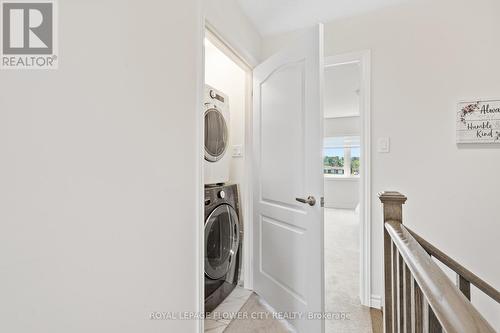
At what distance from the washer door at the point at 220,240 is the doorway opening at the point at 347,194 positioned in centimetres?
91

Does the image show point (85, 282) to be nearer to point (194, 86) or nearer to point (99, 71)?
point (99, 71)

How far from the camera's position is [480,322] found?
0.43 meters

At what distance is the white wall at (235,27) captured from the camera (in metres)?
1.54

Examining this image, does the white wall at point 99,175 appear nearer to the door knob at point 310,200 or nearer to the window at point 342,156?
the door knob at point 310,200

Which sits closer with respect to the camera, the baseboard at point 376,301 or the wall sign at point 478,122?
the wall sign at point 478,122

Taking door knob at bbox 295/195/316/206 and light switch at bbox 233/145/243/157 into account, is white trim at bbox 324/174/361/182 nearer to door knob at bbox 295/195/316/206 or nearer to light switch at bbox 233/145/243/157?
light switch at bbox 233/145/243/157

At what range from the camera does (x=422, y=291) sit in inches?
23.6

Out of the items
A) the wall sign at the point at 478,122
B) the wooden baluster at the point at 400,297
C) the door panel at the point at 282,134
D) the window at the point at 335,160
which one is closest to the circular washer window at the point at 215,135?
the door panel at the point at 282,134

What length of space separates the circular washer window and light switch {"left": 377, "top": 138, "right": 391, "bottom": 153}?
1.30m

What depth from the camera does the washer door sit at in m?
1.90

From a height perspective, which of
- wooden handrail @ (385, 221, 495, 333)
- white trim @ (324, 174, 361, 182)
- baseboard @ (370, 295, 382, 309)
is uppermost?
wooden handrail @ (385, 221, 495, 333)

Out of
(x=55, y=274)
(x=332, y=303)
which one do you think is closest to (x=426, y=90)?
(x=332, y=303)

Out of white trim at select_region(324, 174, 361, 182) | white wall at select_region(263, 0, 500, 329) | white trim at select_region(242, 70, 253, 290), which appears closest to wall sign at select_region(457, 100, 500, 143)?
white wall at select_region(263, 0, 500, 329)

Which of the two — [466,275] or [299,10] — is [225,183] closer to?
[299,10]
